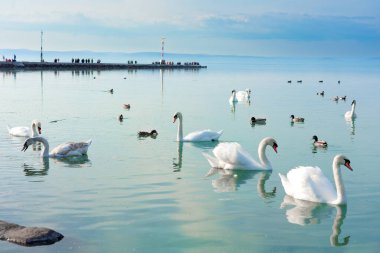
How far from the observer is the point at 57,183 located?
16.5m

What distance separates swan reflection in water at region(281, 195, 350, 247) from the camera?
42.2ft

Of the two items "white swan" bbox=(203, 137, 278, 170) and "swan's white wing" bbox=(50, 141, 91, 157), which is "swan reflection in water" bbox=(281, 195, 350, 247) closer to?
"white swan" bbox=(203, 137, 278, 170)

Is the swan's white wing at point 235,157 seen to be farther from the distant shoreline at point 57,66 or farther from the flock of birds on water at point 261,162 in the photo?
the distant shoreline at point 57,66

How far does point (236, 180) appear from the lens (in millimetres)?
17391

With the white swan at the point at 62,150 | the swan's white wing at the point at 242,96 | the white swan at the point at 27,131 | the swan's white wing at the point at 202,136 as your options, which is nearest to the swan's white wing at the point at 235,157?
the white swan at the point at 62,150

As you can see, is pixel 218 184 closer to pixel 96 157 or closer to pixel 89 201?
pixel 89 201

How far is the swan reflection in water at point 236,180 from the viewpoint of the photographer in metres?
16.0

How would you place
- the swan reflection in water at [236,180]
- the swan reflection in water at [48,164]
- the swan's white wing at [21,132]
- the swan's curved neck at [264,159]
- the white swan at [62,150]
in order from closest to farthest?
the swan reflection in water at [236,180] < the swan reflection in water at [48,164] < the swan's curved neck at [264,159] < the white swan at [62,150] < the swan's white wing at [21,132]

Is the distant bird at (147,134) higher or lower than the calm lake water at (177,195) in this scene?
higher

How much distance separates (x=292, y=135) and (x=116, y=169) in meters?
11.5

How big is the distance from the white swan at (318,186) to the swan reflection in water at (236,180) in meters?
0.89

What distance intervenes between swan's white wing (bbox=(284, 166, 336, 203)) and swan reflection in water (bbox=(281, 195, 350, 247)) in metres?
0.14

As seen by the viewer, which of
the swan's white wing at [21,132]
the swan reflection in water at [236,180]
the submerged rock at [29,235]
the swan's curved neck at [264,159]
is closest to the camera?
the submerged rock at [29,235]

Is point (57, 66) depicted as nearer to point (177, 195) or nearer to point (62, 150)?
point (62, 150)
